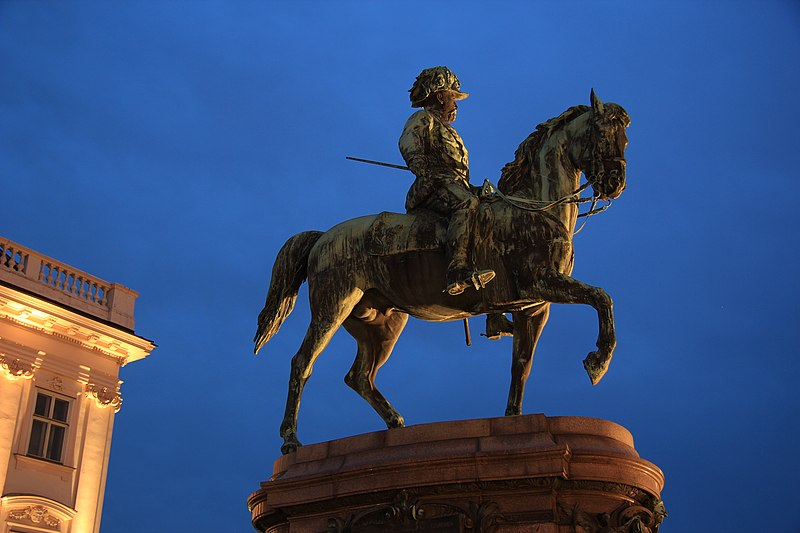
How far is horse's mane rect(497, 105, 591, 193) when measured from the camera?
841 centimetres

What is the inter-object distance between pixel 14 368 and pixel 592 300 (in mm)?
17414

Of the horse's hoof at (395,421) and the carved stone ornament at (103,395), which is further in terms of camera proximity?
the carved stone ornament at (103,395)

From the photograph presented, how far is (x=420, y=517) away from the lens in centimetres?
671

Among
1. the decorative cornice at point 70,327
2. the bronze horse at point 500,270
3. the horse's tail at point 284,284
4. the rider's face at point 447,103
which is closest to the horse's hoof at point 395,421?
the bronze horse at point 500,270

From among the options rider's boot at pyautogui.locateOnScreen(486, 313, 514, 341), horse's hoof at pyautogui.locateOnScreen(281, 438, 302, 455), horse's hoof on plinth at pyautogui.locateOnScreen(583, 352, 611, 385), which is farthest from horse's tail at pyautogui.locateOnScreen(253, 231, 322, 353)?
horse's hoof on plinth at pyautogui.locateOnScreen(583, 352, 611, 385)

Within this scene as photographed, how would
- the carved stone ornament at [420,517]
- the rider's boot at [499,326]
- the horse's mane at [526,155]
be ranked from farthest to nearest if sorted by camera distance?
1. the rider's boot at [499,326]
2. the horse's mane at [526,155]
3. the carved stone ornament at [420,517]

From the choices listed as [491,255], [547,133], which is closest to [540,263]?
[491,255]

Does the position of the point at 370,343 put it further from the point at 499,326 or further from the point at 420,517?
the point at 420,517

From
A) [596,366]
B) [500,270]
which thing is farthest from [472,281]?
[596,366]

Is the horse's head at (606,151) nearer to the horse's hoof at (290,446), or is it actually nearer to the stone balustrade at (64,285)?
the horse's hoof at (290,446)

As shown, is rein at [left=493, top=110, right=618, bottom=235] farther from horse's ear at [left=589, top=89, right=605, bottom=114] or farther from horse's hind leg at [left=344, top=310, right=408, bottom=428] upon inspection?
horse's hind leg at [left=344, top=310, right=408, bottom=428]

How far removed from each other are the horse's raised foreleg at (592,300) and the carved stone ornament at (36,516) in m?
16.7

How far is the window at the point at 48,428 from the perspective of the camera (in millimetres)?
21484

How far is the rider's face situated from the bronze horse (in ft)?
3.63
